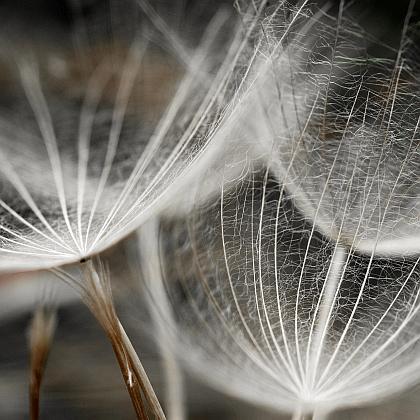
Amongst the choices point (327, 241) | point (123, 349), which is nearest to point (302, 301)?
point (327, 241)

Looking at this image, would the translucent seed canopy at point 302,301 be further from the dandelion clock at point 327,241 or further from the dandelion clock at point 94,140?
the dandelion clock at point 94,140

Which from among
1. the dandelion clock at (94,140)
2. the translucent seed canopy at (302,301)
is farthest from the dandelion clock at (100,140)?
the translucent seed canopy at (302,301)

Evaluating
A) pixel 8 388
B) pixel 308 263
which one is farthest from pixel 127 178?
pixel 8 388

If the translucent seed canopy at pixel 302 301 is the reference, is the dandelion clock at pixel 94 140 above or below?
above

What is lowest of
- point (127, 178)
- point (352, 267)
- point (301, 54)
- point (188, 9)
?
point (352, 267)

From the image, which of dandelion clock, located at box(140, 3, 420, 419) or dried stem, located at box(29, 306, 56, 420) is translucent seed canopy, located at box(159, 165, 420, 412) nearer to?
dandelion clock, located at box(140, 3, 420, 419)

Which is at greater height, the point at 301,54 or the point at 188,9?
the point at 188,9

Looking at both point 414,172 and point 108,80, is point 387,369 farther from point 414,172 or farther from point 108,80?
point 108,80

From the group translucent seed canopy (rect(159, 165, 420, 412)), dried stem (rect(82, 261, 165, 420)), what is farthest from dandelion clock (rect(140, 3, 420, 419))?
dried stem (rect(82, 261, 165, 420))
